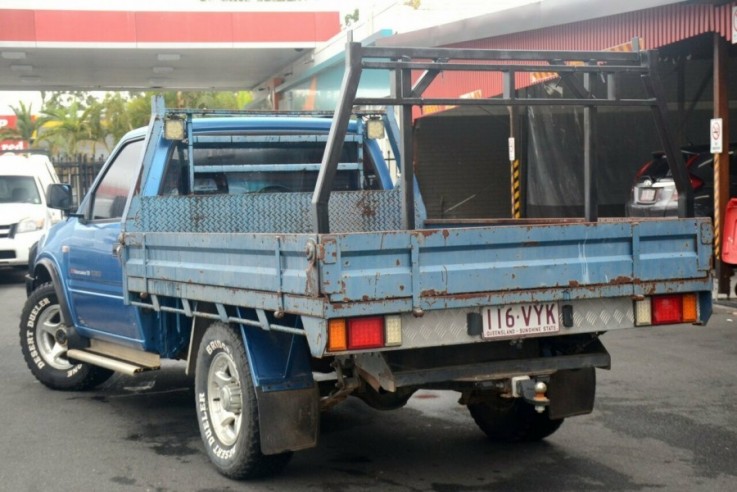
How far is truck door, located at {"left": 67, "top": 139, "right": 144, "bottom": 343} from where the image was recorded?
7.42m

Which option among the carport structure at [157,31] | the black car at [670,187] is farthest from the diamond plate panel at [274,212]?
the carport structure at [157,31]

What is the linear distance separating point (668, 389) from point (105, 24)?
22.4 meters

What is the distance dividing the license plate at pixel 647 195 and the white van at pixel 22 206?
939 cm

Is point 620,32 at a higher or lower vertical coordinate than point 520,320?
higher

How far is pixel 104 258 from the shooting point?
7.58m

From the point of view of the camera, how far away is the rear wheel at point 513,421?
6.43 metres

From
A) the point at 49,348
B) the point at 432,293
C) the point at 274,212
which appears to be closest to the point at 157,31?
the point at 49,348

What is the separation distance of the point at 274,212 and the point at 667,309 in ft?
9.51

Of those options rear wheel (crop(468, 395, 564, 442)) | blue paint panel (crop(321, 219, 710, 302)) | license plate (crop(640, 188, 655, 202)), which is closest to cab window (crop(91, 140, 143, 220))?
rear wheel (crop(468, 395, 564, 442))

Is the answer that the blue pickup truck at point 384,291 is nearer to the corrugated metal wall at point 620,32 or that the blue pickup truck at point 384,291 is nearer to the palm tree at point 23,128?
the corrugated metal wall at point 620,32

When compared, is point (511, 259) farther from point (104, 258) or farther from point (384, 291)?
point (104, 258)

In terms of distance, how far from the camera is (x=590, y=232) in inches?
213

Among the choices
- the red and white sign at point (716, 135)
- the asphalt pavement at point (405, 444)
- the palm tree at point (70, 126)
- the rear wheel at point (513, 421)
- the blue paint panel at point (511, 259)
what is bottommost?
the asphalt pavement at point (405, 444)

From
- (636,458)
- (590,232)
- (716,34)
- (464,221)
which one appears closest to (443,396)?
(464,221)
